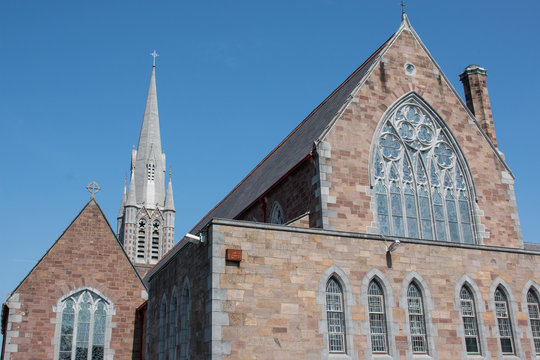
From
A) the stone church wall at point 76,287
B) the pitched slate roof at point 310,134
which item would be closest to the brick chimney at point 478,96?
the pitched slate roof at point 310,134

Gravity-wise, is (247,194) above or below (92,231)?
above

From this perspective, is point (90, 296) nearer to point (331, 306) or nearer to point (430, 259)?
point (331, 306)

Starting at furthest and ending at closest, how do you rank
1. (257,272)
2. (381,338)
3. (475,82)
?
(475,82) → (381,338) → (257,272)

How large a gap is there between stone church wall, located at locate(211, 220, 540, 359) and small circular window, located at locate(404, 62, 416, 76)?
25.7 feet

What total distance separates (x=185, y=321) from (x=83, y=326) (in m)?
8.74

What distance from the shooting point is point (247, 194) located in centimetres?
2747

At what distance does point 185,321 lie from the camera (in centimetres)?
1614

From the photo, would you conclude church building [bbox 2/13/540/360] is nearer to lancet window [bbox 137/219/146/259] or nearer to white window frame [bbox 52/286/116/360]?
white window frame [bbox 52/286/116/360]

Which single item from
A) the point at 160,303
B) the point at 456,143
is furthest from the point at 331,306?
the point at 456,143

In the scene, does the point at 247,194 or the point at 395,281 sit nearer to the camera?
the point at 395,281

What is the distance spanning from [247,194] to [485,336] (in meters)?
14.0

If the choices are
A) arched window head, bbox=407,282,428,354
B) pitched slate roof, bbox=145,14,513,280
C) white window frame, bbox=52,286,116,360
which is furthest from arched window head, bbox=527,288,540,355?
white window frame, bbox=52,286,116,360

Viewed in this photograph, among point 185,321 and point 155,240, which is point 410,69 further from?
point 155,240

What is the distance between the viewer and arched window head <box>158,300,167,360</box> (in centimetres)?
1852
